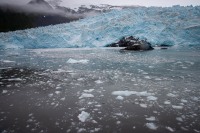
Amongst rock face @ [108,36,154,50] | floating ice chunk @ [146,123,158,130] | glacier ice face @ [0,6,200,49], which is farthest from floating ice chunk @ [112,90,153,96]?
glacier ice face @ [0,6,200,49]

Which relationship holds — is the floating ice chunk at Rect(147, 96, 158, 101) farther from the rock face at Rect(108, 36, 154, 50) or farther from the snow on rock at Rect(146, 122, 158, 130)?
the rock face at Rect(108, 36, 154, 50)

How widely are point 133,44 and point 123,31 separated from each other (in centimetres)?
408

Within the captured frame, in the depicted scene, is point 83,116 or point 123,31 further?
point 123,31

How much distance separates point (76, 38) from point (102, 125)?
61.5ft

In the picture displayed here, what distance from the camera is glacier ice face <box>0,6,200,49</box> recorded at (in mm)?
18266

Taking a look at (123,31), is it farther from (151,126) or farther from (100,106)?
(151,126)

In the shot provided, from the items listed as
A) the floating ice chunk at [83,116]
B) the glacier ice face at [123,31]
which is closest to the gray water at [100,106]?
the floating ice chunk at [83,116]

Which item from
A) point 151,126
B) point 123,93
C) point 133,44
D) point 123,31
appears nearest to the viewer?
point 151,126

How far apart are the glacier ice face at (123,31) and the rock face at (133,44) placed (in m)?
0.61

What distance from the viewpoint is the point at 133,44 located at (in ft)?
52.4

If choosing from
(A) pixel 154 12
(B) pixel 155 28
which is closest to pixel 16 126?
(B) pixel 155 28

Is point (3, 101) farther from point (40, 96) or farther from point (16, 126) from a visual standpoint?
point (16, 126)

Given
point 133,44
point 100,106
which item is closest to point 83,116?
point 100,106

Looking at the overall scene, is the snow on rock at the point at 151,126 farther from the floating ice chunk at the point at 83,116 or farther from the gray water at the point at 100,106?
the floating ice chunk at the point at 83,116
